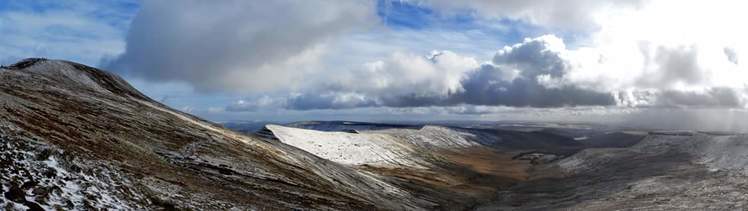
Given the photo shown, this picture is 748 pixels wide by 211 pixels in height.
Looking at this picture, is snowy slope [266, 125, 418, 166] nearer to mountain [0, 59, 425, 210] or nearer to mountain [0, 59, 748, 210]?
mountain [0, 59, 748, 210]

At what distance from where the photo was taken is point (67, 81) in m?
84.8

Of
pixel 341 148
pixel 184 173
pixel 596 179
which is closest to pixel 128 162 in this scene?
pixel 184 173

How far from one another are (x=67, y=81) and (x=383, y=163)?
4091 inches

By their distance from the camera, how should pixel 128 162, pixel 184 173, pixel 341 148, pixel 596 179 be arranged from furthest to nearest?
pixel 341 148 → pixel 596 179 → pixel 184 173 → pixel 128 162

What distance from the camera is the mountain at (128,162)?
33438mm

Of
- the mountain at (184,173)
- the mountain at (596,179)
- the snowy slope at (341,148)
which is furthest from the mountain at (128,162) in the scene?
the snowy slope at (341,148)

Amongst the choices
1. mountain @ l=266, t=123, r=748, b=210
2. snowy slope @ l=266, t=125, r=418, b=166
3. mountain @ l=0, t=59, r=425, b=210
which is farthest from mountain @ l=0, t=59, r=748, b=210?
snowy slope @ l=266, t=125, r=418, b=166

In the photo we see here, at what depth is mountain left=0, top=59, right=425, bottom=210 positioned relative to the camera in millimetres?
33438

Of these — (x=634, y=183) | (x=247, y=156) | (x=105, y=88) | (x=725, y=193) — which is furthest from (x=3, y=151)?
(x=634, y=183)

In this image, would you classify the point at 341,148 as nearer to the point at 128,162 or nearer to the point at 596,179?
the point at 596,179

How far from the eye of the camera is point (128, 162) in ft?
148

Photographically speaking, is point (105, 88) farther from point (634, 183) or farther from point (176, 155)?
point (634, 183)

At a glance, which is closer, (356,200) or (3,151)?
(3,151)

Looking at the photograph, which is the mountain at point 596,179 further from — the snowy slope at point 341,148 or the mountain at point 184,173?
the mountain at point 184,173
